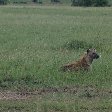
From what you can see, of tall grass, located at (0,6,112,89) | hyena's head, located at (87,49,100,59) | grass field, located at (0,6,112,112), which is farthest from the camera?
hyena's head, located at (87,49,100,59)

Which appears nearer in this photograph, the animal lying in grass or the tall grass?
the tall grass

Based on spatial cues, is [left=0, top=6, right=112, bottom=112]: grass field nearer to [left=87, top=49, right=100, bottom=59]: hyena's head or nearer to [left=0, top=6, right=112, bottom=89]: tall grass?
[left=0, top=6, right=112, bottom=89]: tall grass

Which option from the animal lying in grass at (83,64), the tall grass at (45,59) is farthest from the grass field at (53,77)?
the animal lying in grass at (83,64)

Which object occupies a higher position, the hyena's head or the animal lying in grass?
the hyena's head

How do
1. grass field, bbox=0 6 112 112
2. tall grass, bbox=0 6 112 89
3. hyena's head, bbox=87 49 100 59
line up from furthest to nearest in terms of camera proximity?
hyena's head, bbox=87 49 100 59, tall grass, bbox=0 6 112 89, grass field, bbox=0 6 112 112

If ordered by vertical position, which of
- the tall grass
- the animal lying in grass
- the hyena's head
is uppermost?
the hyena's head

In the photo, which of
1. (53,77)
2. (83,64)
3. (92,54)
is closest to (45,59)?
(92,54)

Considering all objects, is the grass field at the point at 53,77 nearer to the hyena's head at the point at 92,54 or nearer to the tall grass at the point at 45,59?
the tall grass at the point at 45,59

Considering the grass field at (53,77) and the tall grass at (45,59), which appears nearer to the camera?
the grass field at (53,77)

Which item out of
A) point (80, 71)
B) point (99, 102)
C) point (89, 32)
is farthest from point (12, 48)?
point (99, 102)

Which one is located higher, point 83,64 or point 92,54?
point 92,54

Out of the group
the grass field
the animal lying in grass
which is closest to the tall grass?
the grass field

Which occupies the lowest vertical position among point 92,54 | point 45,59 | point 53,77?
point 45,59

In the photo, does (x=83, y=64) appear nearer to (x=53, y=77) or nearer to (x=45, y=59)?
(x=53, y=77)
